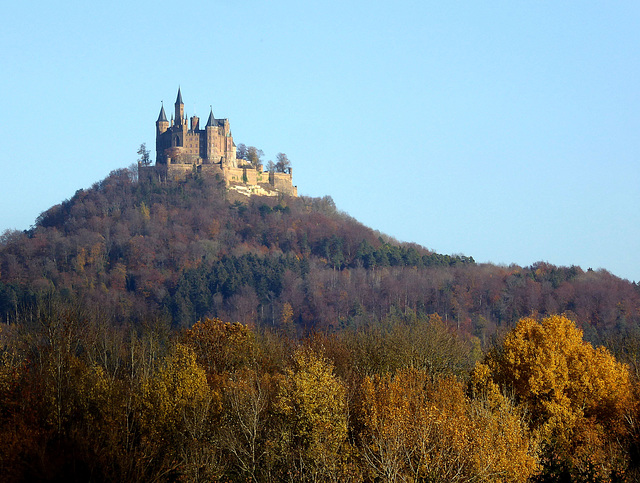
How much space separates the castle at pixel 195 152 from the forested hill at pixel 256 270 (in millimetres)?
2593

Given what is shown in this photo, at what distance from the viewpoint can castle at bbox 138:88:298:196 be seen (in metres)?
157

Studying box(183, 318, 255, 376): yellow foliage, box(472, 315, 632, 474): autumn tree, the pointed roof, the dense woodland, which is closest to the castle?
the pointed roof

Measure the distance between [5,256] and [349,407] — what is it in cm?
10983

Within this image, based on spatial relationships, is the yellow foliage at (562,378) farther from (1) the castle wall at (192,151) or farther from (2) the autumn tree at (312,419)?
(1) the castle wall at (192,151)

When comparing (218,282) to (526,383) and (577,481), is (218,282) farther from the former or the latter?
(577,481)

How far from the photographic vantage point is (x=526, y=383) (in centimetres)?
4181

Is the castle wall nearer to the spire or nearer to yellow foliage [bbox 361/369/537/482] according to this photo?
the spire

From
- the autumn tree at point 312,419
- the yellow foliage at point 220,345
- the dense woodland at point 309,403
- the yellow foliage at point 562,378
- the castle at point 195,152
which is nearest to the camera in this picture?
the dense woodland at point 309,403

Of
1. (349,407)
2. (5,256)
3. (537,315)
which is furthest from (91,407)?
(5,256)

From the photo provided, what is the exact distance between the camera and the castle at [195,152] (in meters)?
157

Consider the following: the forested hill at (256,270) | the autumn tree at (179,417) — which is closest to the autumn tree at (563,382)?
the autumn tree at (179,417)

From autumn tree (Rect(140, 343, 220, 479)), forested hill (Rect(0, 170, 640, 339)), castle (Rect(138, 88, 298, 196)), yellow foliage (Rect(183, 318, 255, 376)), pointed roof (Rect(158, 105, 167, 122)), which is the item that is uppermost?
pointed roof (Rect(158, 105, 167, 122))

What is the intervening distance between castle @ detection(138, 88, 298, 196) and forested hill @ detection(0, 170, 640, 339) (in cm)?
259

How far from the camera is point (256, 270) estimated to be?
137375 mm
